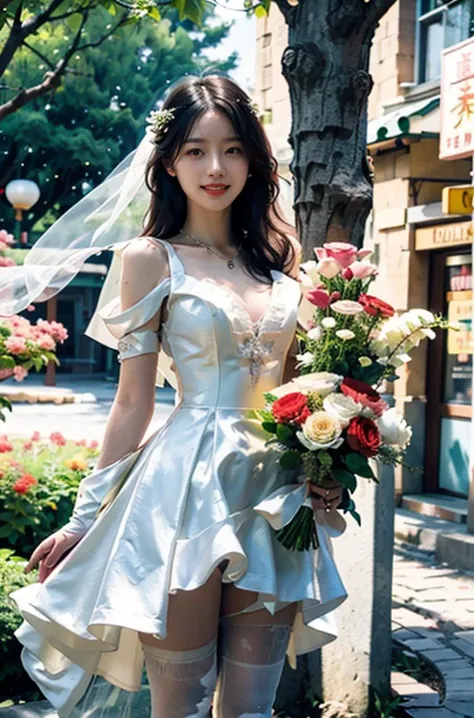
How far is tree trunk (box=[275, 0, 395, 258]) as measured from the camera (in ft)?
11.0

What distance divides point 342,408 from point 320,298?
1.02 feet

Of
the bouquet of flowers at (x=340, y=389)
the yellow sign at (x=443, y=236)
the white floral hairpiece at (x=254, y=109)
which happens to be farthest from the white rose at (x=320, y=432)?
the yellow sign at (x=443, y=236)

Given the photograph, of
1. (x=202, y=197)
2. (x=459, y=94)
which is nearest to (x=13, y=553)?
(x=202, y=197)

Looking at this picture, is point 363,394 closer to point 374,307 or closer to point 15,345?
point 374,307

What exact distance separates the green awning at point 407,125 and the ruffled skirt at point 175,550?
233 inches

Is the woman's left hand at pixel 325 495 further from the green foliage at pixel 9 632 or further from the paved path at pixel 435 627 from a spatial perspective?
the green foliage at pixel 9 632

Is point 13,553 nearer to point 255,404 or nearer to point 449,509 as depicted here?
point 255,404

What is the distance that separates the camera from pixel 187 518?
2158 millimetres

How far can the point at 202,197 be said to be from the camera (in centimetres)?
236

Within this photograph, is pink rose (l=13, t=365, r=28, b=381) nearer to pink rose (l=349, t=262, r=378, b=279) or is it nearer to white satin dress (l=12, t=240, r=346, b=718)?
white satin dress (l=12, t=240, r=346, b=718)

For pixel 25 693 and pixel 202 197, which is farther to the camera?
pixel 25 693

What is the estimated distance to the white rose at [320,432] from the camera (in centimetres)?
201

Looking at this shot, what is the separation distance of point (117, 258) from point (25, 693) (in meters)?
2.18

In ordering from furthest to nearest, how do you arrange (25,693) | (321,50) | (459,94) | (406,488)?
(406,488), (459,94), (25,693), (321,50)
